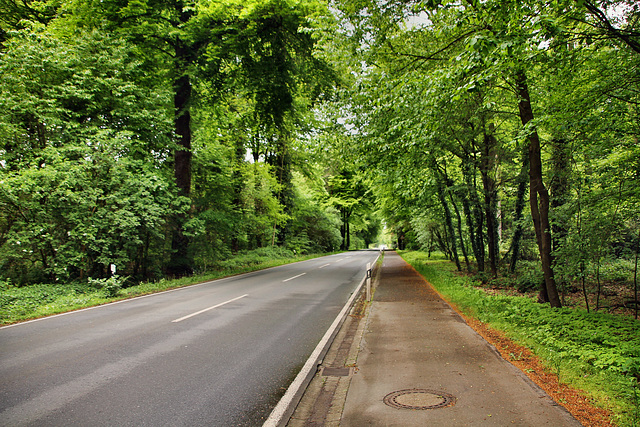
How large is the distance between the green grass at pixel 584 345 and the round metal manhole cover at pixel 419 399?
1.51 meters

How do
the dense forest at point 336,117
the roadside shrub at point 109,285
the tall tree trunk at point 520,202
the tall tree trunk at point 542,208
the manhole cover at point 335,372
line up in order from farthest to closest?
the tall tree trunk at point 520,202 → the roadside shrub at point 109,285 → the tall tree trunk at point 542,208 → the dense forest at point 336,117 → the manhole cover at point 335,372

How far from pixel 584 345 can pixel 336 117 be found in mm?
9989

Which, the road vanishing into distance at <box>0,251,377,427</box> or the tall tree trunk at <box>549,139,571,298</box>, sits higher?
the tall tree trunk at <box>549,139,571,298</box>

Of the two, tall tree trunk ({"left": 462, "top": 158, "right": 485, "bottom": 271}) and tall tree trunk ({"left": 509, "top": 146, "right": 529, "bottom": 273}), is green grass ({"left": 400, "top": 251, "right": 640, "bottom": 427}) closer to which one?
tall tree trunk ({"left": 509, "top": 146, "right": 529, "bottom": 273})

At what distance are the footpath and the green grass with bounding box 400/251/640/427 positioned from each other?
0.57m

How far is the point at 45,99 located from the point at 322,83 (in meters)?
10.1

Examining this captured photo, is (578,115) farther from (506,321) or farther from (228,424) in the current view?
(228,424)

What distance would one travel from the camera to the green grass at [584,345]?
3.74 m

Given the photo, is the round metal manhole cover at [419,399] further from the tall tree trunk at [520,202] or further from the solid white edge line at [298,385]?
the tall tree trunk at [520,202]

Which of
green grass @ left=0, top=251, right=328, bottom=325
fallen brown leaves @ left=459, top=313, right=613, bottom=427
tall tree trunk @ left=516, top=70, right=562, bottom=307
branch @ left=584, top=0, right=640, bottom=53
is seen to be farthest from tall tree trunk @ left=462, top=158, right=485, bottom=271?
green grass @ left=0, top=251, right=328, bottom=325

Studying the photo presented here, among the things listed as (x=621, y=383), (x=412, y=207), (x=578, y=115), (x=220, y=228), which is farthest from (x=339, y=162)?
(x=621, y=383)

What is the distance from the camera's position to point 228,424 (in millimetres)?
3441

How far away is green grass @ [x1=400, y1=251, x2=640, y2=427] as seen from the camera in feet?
12.3

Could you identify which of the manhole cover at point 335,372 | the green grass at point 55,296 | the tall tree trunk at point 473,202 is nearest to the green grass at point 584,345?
the manhole cover at point 335,372
